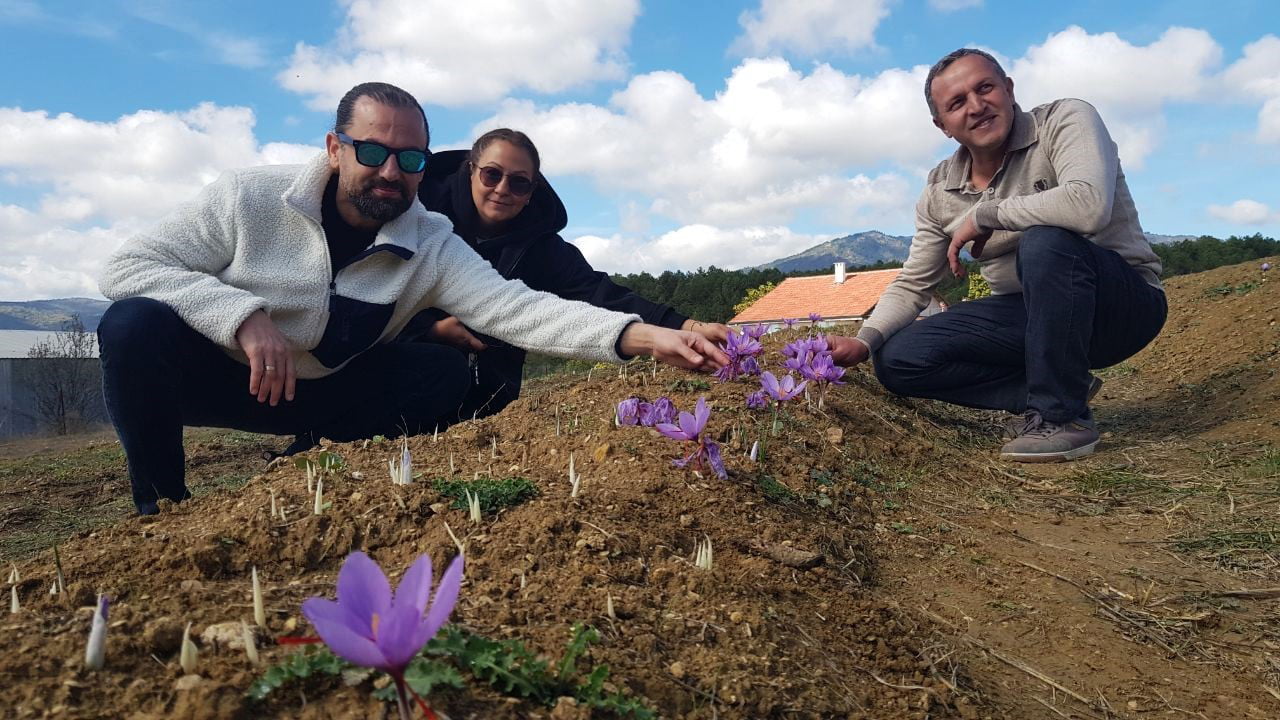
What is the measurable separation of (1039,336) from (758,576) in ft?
7.60

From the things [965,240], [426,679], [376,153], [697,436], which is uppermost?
[376,153]

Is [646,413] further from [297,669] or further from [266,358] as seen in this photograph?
[297,669]

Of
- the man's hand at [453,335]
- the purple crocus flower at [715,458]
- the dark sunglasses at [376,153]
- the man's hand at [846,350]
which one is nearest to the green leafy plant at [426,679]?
the purple crocus flower at [715,458]

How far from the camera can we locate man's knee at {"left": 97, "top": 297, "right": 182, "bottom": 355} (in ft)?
9.48

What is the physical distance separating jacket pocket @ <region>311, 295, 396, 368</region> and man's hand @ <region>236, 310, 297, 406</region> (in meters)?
0.46

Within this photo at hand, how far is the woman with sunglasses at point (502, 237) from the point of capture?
4.05 metres

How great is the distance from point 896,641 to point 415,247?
92.7 inches

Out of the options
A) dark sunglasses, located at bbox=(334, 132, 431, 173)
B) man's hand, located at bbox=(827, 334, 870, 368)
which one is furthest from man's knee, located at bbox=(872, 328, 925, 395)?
dark sunglasses, located at bbox=(334, 132, 431, 173)

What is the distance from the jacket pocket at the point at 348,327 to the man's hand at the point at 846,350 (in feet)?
6.41

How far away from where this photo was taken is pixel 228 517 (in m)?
2.13

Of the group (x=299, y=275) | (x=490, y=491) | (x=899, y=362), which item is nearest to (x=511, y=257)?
(x=299, y=275)

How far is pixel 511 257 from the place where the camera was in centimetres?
421

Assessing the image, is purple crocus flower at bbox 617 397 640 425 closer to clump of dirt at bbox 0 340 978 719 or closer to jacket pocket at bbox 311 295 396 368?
clump of dirt at bbox 0 340 978 719

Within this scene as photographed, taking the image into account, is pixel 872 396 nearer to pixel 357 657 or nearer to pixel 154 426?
pixel 154 426
